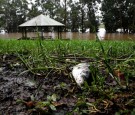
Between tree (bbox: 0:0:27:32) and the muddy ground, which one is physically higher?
tree (bbox: 0:0:27:32)

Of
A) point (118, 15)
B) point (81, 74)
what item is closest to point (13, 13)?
point (118, 15)

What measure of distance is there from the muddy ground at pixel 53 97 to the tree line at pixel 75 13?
1505 inches

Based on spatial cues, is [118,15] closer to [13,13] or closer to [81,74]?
[13,13]

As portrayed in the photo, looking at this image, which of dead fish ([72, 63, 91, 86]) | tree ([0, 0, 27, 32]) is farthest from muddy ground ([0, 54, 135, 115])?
tree ([0, 0, 27, 32])

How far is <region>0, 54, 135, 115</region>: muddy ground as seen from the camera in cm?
171

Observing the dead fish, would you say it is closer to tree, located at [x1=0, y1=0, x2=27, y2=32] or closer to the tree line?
the tree line

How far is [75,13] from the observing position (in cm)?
6400

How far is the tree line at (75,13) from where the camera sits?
48781mm

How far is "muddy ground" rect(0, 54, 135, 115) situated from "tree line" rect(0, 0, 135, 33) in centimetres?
3822

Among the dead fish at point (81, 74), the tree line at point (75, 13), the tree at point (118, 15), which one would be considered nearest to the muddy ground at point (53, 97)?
the dead fish at point (81, 74)

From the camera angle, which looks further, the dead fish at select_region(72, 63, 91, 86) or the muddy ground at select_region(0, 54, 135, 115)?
the dead fish at select_region(72, 63, 91, 86)

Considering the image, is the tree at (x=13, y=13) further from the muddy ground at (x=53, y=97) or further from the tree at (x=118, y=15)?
the muddy ground at (x=53, y=97)

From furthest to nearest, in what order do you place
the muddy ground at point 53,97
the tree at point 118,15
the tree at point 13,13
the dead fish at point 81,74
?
the tree at point 13,13 < the tree at point 118,15 < the dead fish at point 81,74 < the muddy ground at point 53,97

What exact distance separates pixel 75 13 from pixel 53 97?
2479 inches
